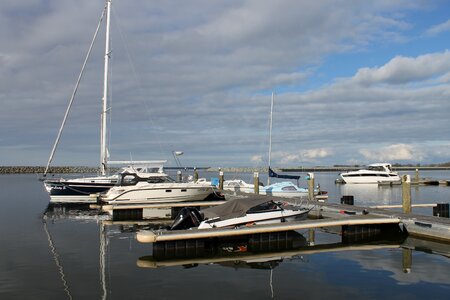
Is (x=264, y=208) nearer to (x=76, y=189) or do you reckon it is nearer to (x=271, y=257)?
(x=271, y=257)

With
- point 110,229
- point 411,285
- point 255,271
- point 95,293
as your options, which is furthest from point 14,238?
point 411,285

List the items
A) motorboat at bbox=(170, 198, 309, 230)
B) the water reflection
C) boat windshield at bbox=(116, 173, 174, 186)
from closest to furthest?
the water reflection
motorboat at bbox=(170, 198, 309, 230)
boat windshield at bbox=(116, 173, 174, 186)

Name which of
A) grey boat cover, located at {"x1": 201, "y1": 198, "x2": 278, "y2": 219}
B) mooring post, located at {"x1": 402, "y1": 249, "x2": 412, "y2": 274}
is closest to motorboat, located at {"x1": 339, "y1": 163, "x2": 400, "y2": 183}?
grey boat cover, located at {"x1": 201, "y1": 198, "x2": 278, "y2": 219}

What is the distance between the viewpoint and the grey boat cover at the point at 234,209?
18.4m

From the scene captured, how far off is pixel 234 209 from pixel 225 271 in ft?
17.0

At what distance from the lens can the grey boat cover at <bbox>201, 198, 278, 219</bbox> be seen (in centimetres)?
1844

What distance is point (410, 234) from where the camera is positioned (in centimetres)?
1858

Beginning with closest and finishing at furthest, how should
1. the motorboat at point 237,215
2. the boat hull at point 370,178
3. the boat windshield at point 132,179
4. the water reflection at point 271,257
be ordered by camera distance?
the water reflection at point 271,257
the motorboat at point 237,215
the boat windshield at point 132,179
the boat hull at point 370,178

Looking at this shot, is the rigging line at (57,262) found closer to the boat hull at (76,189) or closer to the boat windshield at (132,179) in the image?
the boat windshield at (132,179)

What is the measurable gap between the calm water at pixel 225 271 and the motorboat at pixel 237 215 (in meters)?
1.34

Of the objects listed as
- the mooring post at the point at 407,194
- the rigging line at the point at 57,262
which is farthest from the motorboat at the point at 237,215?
the mooring post at the point at 407,194

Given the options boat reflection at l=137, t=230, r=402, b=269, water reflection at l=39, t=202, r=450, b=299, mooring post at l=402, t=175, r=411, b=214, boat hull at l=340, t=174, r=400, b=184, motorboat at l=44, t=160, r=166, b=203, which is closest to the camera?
water reflection at l=39, t=202, r=450, b=299

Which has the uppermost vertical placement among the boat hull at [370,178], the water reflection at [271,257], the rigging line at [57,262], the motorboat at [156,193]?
the boat hull at [370,178]

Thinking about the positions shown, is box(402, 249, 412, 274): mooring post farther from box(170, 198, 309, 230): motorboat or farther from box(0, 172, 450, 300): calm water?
box(170, 198, 309, 230): motorboat
